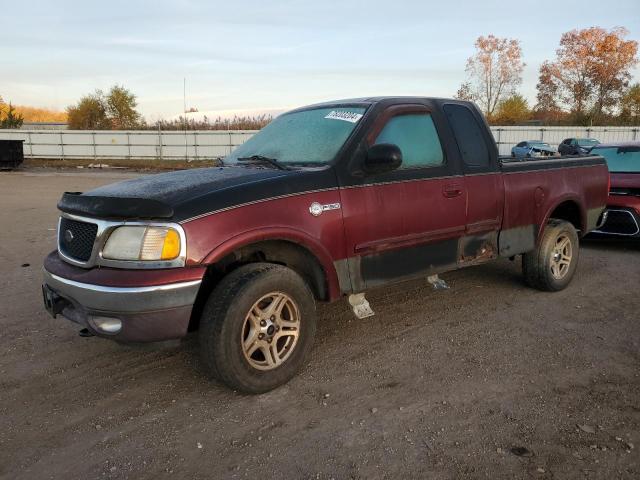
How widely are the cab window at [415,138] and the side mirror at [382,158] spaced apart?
0.30 meters

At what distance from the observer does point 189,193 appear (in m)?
3.27

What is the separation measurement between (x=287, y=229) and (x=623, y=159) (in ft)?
23.8

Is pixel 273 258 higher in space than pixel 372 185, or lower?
lower

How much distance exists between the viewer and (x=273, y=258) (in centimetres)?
371

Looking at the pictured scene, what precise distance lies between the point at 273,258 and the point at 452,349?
1.59m

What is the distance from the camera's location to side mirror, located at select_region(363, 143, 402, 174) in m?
3.70

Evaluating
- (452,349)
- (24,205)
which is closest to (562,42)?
(24,205)

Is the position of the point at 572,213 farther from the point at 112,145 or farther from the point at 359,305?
the point at 112,145

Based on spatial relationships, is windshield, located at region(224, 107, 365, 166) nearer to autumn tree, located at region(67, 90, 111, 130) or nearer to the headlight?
the headlight

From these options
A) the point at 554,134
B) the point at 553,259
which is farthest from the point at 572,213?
the point at 554,134

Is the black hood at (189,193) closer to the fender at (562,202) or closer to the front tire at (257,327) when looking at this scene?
the front tire at (257,327)

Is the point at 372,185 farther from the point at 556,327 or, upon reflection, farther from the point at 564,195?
the point at 564,195

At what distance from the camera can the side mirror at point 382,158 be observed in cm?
370

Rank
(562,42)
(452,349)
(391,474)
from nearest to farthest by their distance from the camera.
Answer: (391,474) < (452,349) < (562,42)
